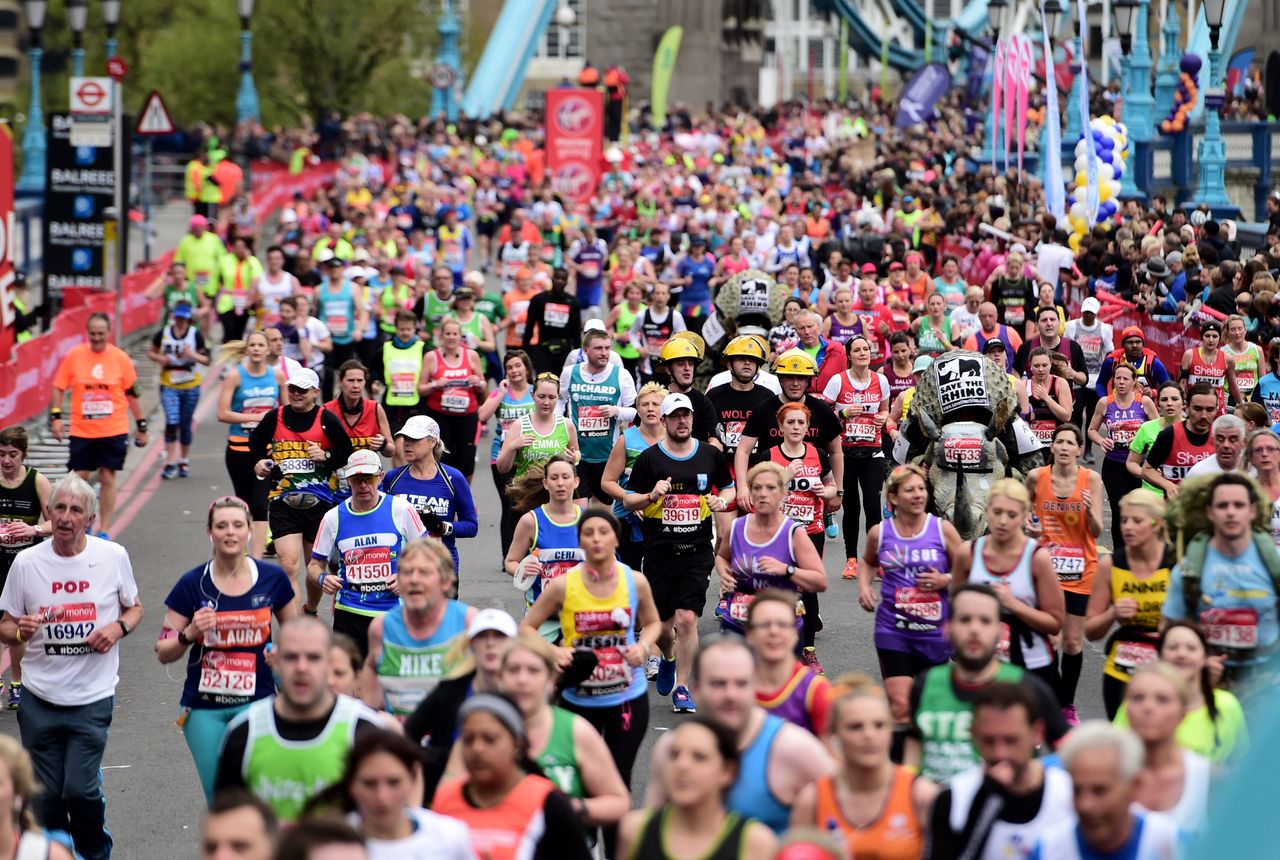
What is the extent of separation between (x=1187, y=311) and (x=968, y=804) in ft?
42.0

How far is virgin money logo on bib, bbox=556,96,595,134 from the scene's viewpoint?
39219 millimetres

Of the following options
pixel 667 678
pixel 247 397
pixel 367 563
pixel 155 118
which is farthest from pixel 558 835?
pixel 155 118

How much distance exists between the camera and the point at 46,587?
916cm

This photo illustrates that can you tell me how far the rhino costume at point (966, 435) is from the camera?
11.7 meters

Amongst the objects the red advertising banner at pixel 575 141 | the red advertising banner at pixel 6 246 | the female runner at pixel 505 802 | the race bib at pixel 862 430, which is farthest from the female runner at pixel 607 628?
the red advertising banner at pixel 575 141

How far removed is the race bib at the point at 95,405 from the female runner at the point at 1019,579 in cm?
887

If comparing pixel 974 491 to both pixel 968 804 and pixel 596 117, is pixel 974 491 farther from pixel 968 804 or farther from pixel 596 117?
pixel 596 117

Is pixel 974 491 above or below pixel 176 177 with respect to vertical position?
below

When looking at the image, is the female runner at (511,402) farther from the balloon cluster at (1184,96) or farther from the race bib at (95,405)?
the balloon cluster at (1184,96)

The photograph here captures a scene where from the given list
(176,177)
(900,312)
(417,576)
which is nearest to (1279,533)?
(417,576)

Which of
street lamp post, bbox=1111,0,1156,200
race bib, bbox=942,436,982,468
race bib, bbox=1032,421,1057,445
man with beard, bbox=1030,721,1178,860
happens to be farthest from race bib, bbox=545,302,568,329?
street lamp post, bbox=1111,0,1156,200

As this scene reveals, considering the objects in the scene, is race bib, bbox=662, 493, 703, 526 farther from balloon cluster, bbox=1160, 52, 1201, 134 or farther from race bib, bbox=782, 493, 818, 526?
balloon cluster, bbox=1160, 52, 1201, 134

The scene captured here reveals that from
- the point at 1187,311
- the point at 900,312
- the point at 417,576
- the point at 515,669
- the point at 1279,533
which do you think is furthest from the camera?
the point at 900,312

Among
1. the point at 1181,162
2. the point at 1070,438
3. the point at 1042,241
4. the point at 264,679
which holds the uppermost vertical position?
the point at 1181,162
